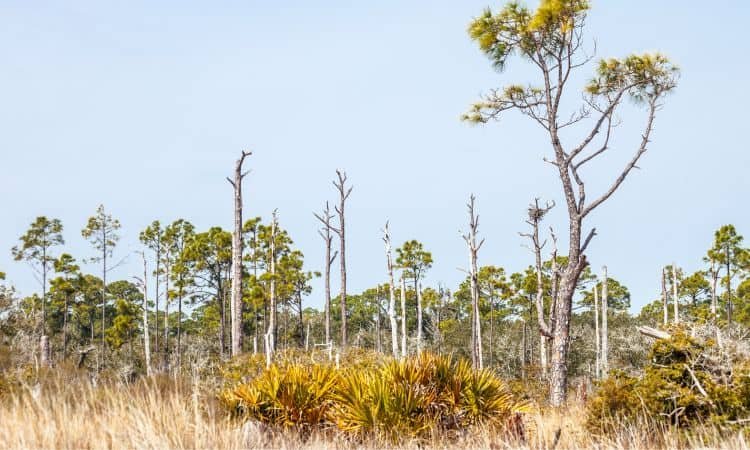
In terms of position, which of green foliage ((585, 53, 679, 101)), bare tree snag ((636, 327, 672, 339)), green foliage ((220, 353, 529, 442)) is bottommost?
green foliage ((220, 353, 529, 442))

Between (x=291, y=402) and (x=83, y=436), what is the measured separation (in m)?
4.17

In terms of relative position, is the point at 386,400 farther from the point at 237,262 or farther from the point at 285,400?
the point at 237,262

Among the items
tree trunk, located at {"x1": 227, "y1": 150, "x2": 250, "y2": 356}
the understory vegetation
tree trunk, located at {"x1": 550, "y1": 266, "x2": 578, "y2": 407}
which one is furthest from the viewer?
tree trunk, located at {"x1": 227, "y1": 150, "x2": 250, "y2": 356}

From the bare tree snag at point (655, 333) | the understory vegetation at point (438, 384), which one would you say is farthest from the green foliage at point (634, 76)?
the bare tree snag at point (655, 333)

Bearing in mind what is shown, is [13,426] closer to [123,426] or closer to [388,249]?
[123,426]

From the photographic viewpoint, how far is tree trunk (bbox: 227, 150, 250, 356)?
2685cm

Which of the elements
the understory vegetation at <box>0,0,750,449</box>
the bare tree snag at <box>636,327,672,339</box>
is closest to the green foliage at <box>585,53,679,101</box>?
the understory vegetation at <box>0,0,750,449</box>

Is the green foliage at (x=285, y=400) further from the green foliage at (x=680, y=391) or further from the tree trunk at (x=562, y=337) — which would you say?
the tree trunk at (x=562, y=337)

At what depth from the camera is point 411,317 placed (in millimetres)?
69312

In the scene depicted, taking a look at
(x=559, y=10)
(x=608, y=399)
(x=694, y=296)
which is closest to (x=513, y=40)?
(x=559, y=10)

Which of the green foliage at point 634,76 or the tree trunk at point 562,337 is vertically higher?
the green foliage at point 634,76

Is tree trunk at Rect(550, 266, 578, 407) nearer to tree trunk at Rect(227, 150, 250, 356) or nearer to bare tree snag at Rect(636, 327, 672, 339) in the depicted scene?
bare tree snag at Rect(636, 327, 672, 339)

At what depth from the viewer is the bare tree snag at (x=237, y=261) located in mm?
26859

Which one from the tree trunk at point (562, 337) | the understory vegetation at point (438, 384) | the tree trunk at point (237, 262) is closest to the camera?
the understory vegetation at point (438, 384)
